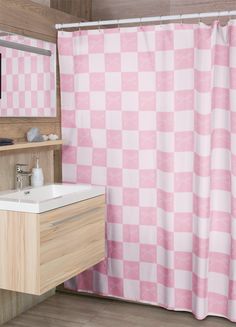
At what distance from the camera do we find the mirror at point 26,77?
2919 millimetres

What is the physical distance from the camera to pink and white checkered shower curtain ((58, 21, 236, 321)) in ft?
9.86

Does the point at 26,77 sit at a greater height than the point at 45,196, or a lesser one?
greater

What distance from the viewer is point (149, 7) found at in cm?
361

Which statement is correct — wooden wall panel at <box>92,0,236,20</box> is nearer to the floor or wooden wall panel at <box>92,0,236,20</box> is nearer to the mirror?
the mirror

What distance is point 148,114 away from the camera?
3.18 meters

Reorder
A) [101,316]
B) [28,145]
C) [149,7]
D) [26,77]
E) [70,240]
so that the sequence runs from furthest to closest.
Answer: [149,7] < [101,316] < [26,77] < [28,145] < [70,240]

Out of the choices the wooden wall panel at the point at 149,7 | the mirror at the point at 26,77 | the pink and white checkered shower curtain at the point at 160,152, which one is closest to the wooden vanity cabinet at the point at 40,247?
the pink and white checkered shower curtain at the point at 160,152

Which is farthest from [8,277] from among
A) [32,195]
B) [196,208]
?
[196,208]

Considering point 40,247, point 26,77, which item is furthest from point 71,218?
point 26,77

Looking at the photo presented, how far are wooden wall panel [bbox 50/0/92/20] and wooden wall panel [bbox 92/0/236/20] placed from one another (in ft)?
0.13

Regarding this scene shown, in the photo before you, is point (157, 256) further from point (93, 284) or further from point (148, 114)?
point (148, 114)

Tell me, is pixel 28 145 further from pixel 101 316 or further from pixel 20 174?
pixel 101 316

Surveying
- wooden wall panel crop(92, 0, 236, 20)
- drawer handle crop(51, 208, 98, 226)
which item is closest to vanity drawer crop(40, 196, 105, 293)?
drawer handle crop(51, 208, 98, 226)

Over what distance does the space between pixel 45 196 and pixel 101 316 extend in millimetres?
843
